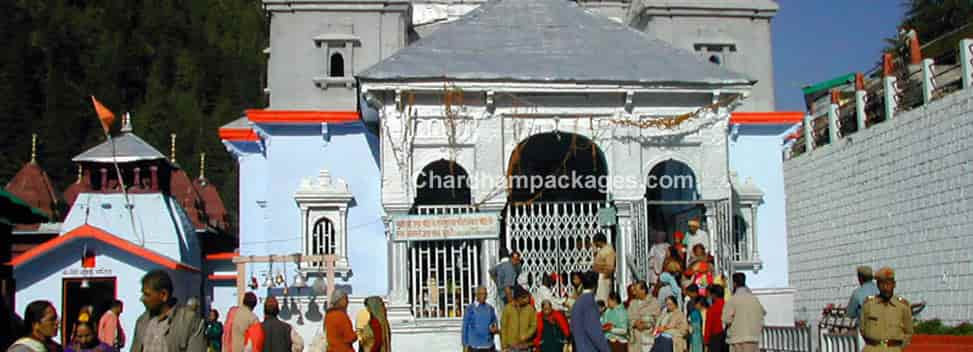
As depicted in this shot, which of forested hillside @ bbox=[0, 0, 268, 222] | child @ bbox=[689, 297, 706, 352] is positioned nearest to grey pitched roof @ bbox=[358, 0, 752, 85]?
child @ bbox=[689, 297, 706, 352]

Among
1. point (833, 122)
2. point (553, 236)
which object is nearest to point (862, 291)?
point (553, 236)

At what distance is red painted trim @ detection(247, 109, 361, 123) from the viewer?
828 inches

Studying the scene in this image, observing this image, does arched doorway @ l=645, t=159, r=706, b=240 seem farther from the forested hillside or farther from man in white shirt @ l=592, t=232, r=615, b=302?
the forested hillside

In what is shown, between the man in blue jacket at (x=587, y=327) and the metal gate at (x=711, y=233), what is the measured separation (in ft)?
21.8

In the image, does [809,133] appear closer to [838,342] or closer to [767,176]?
[767,176]

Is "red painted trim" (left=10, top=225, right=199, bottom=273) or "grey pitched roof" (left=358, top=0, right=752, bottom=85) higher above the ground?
"grey pitched roof" (left=358, top=0, right=752, bottom=85)

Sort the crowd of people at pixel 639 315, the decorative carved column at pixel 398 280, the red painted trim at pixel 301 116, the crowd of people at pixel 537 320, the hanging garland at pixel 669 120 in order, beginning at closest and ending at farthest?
the crowd of people at pixel 537 320, the crowd of people at pixel 639 315, the decorative carved column at pixel 398 280, the hanging garland at pixel 669 120, the red painted trim at pixel 301 116

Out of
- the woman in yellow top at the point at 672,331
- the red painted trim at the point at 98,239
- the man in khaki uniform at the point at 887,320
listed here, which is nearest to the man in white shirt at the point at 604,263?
the woman in yellow top at the point at 672,331

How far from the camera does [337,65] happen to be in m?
23.1

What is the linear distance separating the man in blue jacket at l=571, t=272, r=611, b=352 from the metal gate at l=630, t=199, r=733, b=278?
21.8 ft

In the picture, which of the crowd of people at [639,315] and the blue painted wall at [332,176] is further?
the blue painted wall at [332,176]

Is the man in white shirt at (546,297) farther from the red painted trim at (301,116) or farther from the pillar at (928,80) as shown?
the pillar at (928,80)


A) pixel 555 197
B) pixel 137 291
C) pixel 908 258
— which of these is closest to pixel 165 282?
pixel 555 197

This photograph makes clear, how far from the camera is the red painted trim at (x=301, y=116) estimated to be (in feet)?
69.0
